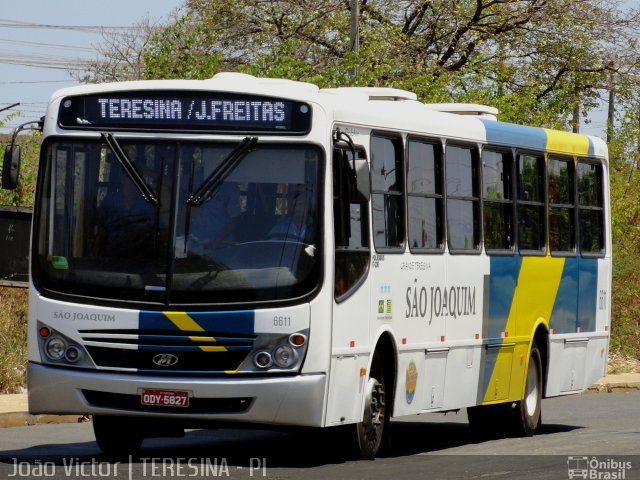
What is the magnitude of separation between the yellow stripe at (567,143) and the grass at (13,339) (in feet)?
23.1

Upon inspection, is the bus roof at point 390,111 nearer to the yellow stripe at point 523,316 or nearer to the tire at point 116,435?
the yellow stripe at point 523,316

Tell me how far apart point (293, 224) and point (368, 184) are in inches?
27.8

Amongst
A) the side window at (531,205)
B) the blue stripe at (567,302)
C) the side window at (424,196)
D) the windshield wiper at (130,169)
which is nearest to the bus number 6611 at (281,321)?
the windshield wiper at (130,169)

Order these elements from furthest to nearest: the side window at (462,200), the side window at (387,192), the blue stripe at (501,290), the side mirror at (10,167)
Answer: the blue stripe at (501,290) < the side window at (462,200) < the side window at (387,192) < the side mirror at (10,167)

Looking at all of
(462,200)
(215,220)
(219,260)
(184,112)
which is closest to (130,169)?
(184,112)

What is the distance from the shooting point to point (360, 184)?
11992 millimetres

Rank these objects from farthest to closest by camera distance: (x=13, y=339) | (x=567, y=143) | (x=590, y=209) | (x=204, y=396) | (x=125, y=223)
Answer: (x=13, y=339) < (x=590, y=209) < (x=567, y=143) < (x=125, y=223) < (x=204, y=396)

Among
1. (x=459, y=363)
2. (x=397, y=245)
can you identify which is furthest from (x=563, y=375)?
(x=397, y=245)

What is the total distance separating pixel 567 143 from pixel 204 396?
742cm

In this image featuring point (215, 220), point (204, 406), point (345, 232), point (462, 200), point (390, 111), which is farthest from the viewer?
point (462, 200)

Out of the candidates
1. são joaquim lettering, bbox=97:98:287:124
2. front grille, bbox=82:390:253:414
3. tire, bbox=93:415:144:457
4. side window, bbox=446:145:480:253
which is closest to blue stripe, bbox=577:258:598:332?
side window, bbox=446:145:480:253

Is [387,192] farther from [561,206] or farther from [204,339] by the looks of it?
[561,206]

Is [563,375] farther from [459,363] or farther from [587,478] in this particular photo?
[587,478]

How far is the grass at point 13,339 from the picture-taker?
63.0 feet
